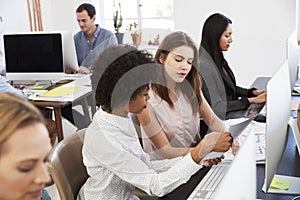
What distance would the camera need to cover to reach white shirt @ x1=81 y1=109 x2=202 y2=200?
4.45ft

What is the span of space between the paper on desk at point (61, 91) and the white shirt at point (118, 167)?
5.22ft

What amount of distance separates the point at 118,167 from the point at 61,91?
1.79 metres

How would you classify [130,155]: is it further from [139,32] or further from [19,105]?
[139,32]

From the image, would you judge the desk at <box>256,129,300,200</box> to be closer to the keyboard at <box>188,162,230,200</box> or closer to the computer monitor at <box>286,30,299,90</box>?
the keyboard at <box>188,162,230,200</box>

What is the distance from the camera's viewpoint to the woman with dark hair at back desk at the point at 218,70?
2434 millimetres

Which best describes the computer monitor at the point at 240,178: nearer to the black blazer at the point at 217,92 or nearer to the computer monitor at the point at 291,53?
the black blazer at the point at 217,92

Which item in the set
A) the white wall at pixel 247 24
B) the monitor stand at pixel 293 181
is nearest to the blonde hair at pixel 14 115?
the monitor stand at pixel 293 181

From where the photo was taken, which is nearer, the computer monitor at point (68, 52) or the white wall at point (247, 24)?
the computer monitor at point (68, 52)

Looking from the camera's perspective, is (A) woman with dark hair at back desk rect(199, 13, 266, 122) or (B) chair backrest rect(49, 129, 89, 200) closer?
(B) chair backrest rect(49, 129, 89, 200)

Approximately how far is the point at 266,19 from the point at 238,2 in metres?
0.32

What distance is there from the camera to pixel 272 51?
4117 mm

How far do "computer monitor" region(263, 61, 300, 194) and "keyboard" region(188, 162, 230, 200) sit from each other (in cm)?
14

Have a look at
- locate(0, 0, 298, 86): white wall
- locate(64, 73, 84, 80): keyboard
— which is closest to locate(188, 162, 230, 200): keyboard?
locate(64, 73, 84, 80): keyboard

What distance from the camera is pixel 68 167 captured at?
1515mm
